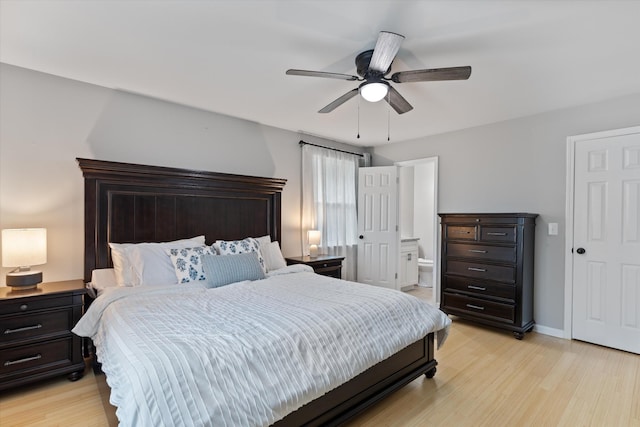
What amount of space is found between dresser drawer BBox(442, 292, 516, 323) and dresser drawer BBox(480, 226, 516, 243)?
0.71m

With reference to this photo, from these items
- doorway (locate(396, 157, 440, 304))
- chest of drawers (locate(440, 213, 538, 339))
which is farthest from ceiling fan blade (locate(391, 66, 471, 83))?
doorway (locate(396, 157, 440, 304))

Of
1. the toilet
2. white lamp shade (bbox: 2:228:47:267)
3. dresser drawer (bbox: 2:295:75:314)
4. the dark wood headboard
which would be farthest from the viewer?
the toilet

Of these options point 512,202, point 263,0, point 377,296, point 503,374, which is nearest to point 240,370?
point 377,296

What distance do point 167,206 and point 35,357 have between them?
5.10ft

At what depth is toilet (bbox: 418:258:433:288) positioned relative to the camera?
598 cm

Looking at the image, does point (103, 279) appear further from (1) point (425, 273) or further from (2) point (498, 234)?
(1) point (425, 273)

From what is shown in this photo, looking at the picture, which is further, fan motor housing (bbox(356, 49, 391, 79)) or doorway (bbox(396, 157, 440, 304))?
doorway (bbox(396, 157, 440, 304))

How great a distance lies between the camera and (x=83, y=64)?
2.57m

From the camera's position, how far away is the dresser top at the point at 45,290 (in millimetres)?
2298

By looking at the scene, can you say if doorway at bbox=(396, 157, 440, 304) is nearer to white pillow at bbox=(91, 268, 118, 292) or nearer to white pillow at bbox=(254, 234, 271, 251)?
white pillow at bbox=(254, 234, 271, 251)

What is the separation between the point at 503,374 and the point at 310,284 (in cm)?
177

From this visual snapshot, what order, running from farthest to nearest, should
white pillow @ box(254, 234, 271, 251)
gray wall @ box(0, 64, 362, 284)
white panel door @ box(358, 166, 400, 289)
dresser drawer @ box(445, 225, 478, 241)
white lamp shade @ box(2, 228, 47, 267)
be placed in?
white panel door @ box(358, 166, 400, 289)
dresser drawer @ box(445, 225, 478, 241)
white pillow @ box(254, 234, 271, 251)
gray wall @ box(0, 64, 362, 284)
white lamp shade @ box(2, 228, 47, 267)

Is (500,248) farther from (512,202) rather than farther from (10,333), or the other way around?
(10,333)

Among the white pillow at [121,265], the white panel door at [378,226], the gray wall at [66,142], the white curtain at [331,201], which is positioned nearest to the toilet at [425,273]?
the white panel door at [378,226]
